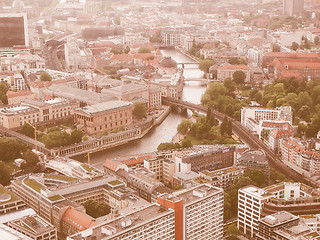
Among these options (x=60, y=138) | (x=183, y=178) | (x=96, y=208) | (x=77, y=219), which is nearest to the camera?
(x=77, y=219)

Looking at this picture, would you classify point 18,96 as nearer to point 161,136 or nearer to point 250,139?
point 161,136

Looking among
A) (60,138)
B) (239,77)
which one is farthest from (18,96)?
(239,77)

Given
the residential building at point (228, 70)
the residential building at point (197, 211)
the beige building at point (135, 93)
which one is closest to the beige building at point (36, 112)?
the beige building at point (135, 93)

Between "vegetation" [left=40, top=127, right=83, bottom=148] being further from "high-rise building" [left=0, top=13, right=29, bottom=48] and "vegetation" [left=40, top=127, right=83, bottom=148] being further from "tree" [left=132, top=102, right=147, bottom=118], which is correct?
"high-rise building" [left=0, top=13, right=29, bottom=48]

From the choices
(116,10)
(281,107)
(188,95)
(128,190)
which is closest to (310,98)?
(281,107)

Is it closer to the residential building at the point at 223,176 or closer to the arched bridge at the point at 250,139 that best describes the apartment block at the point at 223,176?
the residential building at the point at 223,176

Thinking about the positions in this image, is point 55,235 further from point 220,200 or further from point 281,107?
point 281,107

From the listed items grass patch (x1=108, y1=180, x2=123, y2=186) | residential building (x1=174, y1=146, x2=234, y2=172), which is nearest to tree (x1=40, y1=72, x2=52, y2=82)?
residential building (x1=174, y1=146, x2=234, y2=172)
